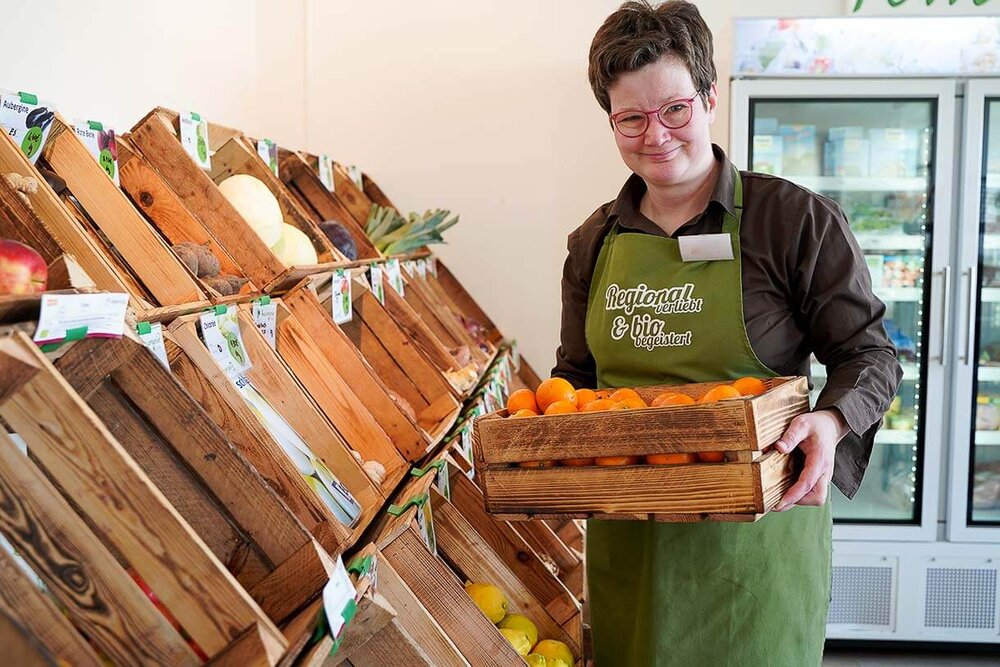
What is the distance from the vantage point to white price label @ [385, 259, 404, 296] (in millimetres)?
2996

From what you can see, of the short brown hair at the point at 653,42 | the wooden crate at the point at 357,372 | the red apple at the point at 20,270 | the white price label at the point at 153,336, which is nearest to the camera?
the red apple at the point at 20,270

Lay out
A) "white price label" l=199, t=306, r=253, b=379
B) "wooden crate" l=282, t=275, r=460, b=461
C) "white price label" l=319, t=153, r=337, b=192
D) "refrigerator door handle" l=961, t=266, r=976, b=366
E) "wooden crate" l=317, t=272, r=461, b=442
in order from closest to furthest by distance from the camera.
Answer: "white price label" l=199, t=306, r=253, b=379
"wooden crate" l=282, t=275, r=460, b=461
"wooden crate" l=317, t=272, r=461, b=442
"white price label" l=319, t=153, r=337, b=192
"refrigerator door handle" l=961, t=266, r=976, b=366

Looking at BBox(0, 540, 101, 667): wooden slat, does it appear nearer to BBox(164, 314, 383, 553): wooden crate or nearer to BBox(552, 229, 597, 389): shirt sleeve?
BBox(164, 314, 383, 553): wooden crate

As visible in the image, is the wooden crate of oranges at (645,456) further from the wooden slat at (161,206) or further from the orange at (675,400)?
the wooden slat at (161,206)

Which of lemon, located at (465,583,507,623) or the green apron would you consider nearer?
the green apron

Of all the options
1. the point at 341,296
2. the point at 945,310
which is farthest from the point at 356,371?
the point at 945,310

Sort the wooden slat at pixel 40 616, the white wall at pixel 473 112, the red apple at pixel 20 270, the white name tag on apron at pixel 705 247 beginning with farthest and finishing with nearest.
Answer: the white wall at pixel 473 112
the white name tag on apron at pixel 705 247
the red apple at pixel 20 270
the wooden slat at pixel 40 616

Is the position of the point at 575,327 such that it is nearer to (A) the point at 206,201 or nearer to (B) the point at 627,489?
(B) the point at 627,489

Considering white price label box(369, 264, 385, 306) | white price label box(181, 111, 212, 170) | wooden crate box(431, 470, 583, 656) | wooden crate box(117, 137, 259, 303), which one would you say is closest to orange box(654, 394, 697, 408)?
wooden crate box(431, 470, 583, 656)

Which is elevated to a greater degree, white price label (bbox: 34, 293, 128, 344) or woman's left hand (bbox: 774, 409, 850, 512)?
white price label (bbox: 34, 293, 128, 344)

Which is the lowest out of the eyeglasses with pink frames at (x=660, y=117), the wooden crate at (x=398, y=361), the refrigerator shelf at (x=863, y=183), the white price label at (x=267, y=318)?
the refrigerator shelf at (x=863, y=183)

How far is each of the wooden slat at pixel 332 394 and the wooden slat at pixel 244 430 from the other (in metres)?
0.50

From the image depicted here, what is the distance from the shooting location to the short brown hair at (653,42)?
5.24 ft

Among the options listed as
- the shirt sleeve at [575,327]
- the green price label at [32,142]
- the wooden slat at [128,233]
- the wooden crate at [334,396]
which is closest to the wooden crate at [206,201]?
the wooden crate at [334,396]
